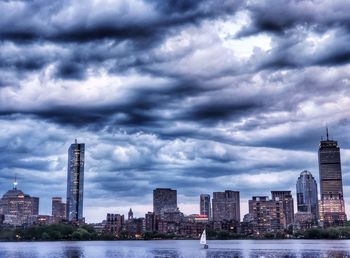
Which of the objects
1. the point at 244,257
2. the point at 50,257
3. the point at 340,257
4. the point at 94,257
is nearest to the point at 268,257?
the point at 244,257

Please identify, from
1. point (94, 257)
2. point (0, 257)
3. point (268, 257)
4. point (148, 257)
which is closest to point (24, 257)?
point (0, 257)

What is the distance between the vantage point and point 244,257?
6245 inches

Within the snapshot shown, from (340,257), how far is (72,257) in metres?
76.0

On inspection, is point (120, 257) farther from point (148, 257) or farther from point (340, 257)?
point (340, 257)

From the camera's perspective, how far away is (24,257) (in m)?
160

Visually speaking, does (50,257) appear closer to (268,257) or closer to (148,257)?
(148,257)

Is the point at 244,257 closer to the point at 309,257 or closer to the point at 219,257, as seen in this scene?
the point at 219,257

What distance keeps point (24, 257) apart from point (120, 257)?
28.2 m

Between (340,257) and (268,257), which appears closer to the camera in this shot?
(340,257)

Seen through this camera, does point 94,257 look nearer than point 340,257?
No

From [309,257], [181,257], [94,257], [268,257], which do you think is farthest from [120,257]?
[309,257]

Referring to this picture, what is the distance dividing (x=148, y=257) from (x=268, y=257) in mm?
35776

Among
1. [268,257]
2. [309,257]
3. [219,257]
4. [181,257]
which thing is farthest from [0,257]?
[309,257]

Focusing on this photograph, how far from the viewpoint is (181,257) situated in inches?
6417
